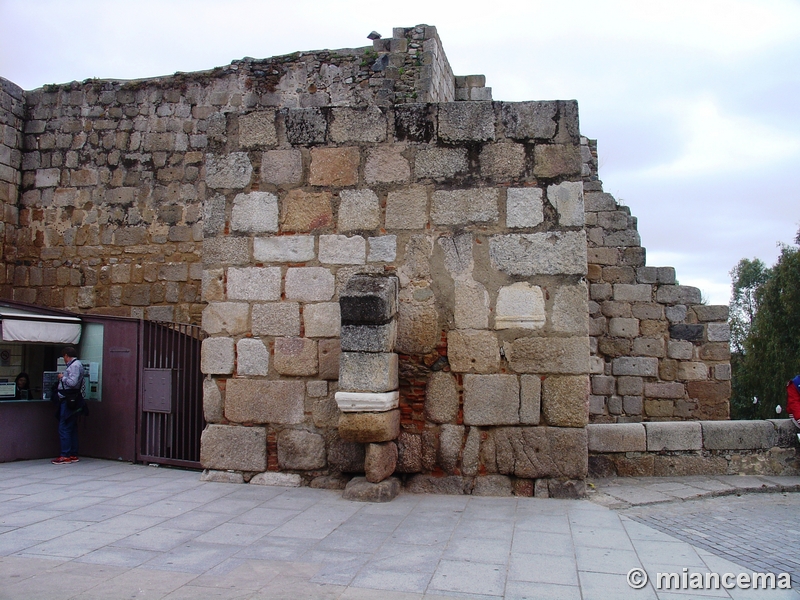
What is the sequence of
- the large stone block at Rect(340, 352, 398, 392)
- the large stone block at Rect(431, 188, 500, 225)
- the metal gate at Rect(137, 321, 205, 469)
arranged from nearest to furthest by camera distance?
the large stone block at Rect(340, 352, 398, 392) → the large stone block at Rect(431, 188, 500, 225) → the metal gate at Rect(137, 321, 205, 469)

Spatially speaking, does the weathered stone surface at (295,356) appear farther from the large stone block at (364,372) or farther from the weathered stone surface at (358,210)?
the weathered stone surface at (358,210)

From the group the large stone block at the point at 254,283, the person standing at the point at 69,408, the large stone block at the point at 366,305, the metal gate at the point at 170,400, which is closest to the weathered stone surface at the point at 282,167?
the large stone block at the point at 254,283

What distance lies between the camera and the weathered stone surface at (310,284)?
6059mm

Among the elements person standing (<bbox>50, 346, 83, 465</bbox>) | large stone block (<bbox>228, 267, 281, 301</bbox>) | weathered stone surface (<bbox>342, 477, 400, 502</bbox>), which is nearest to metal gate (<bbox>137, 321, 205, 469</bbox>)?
person standing (<bbox>50, 346, 83, 465</bbox>)

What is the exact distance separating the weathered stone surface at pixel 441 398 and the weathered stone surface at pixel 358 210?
148 cm

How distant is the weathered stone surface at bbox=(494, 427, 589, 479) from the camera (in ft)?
18.3

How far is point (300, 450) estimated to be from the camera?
5992 mm

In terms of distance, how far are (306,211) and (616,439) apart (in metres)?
3.65

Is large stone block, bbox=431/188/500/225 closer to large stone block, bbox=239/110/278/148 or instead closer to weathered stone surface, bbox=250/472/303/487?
large stone block, bbox=239/110/278/148

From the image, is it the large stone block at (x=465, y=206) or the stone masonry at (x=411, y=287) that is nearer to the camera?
the stone masonry at (x=411, y=287)

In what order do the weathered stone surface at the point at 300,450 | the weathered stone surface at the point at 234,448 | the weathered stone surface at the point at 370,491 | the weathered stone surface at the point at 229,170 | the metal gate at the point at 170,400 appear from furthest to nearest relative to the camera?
the metal gate at the point at 170,400 < the weathered stone surface at the point at 229,170 < the weathered stone surface at the point at 234,448 < the weathered stone surface at the point at 300,450 < the weathered stone surface at the point at 370,491

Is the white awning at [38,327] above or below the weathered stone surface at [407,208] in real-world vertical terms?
below

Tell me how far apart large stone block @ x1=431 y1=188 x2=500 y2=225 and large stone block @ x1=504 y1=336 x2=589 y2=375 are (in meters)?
1.13

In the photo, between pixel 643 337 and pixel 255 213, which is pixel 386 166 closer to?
pixel 255 213
